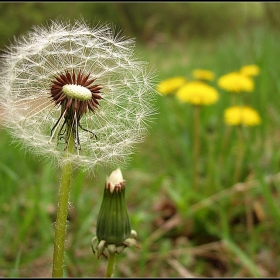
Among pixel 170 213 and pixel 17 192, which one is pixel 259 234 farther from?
pixel 17 192

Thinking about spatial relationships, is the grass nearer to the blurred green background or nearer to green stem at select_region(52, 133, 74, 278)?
green stem at select_region(52, 133, 74, 278)

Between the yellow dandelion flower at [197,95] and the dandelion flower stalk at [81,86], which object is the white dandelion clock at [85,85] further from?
the yellow dandelion flower at [197,95]

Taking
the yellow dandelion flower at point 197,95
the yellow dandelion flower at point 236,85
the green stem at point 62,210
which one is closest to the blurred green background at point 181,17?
the yellow dandelion flower at point 236,85

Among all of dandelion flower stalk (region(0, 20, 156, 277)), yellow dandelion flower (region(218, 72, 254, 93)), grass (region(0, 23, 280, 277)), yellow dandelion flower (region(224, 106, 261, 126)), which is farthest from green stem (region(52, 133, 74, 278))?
yellow dandelion flower (region(218, 72, 254, 93))

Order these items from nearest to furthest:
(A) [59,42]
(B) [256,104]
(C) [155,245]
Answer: (A) [59,42] < (C) [155,245] < (B) [256,104]

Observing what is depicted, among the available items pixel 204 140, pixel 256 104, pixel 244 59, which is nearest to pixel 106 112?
pixel 204 140

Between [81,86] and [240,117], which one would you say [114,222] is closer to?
[81,86]

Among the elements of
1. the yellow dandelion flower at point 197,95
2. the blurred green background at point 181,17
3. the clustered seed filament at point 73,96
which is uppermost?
the blurred green background at point 181,17
